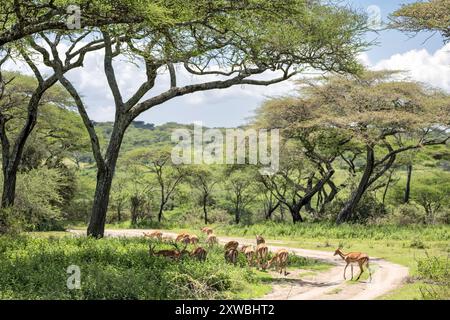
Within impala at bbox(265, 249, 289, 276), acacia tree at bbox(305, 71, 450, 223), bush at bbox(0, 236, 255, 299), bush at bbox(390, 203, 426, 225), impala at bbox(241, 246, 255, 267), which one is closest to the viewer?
bush at bbox(0, 236, 255, 299)

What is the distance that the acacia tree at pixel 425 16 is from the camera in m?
18.3

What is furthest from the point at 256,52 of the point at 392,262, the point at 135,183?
the point at 135,183

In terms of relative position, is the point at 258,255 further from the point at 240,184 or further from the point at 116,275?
the point at 240,184

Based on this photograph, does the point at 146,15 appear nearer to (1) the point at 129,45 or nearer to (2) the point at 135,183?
(1) the point at 129,45

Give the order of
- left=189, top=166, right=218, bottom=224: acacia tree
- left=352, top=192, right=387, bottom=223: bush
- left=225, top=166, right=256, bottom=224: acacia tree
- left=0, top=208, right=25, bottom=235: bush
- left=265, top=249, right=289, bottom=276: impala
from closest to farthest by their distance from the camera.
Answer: left=265, top=249, right=289, bottom=276: impala < left=0, top=208, right=25, bottom=235: bush < left=352, top=192, right=387, bottom=223: bush < left=225, top=166, right=256, bottom=224: acacia tree < left=189, top=166, right=218, bottom=224: acacia tree

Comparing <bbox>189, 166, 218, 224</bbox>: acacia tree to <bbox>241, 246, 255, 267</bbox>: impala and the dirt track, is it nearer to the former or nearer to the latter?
<bbox>241, 246, 255, 267</bbox>: impala

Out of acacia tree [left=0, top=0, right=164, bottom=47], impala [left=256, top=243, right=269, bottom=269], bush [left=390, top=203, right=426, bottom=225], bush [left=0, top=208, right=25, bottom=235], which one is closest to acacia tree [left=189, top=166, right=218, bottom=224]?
bush [left=390, top=203, right=426, bottom=225]

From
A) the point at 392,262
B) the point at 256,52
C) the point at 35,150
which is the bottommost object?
the point at 392,262

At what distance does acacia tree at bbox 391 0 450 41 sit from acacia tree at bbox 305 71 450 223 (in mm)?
7596

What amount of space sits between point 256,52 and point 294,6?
340cm

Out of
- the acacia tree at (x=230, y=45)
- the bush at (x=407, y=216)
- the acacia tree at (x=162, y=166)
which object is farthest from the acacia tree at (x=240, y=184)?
the acacia tree at (x=230, y=45)

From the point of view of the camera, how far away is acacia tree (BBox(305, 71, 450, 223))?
27.9 m

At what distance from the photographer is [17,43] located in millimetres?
18781

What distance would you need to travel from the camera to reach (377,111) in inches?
1134
